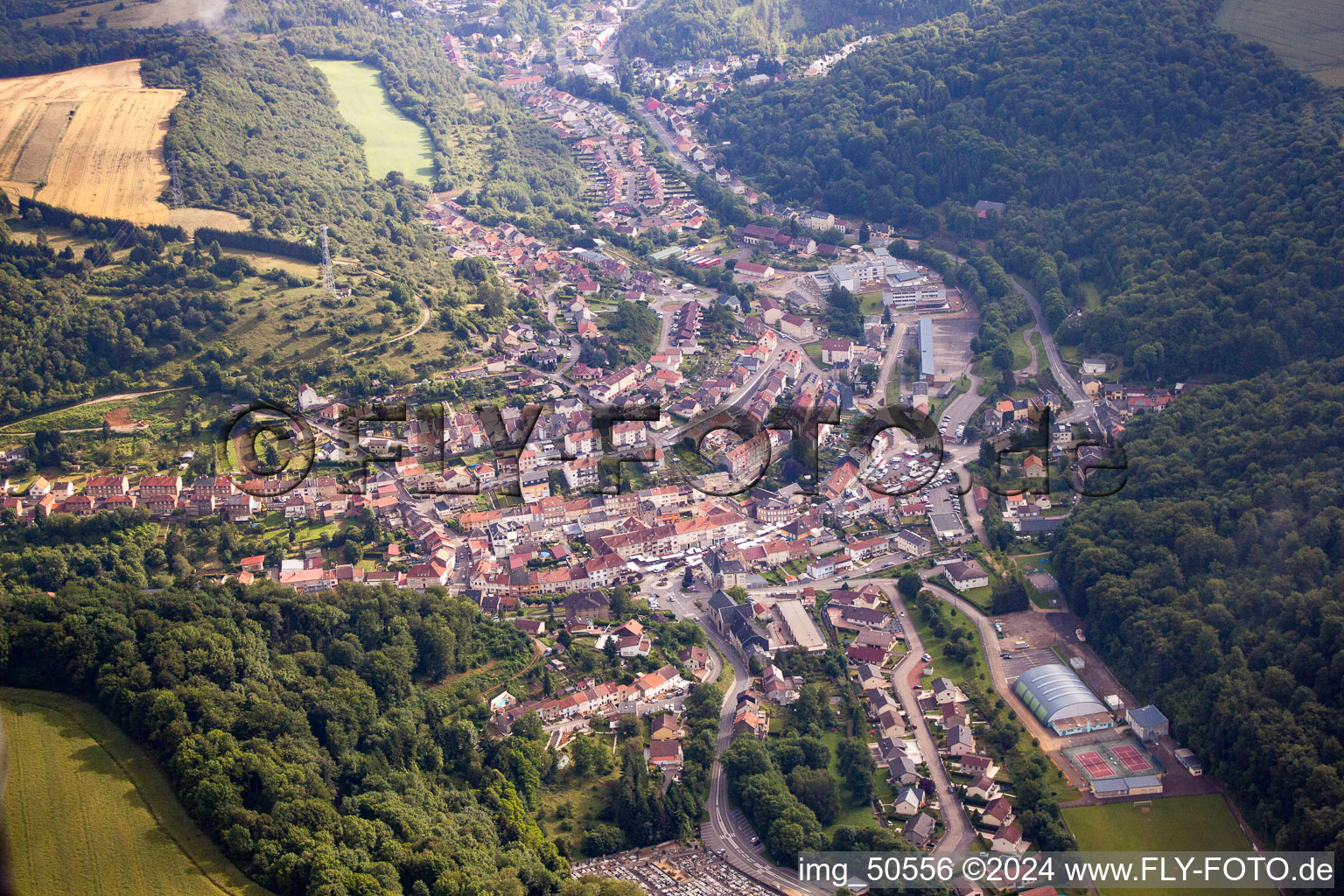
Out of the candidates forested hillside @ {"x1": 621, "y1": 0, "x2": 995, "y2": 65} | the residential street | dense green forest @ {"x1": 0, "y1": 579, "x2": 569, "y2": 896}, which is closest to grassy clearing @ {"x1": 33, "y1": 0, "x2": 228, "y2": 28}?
forested hillside @ {"x1": 621, "y1": 0, "x2": 995, "y2": 65}

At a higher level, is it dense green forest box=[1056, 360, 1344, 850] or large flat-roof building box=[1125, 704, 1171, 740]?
dense green forest box=[1056, 360, 1344, 850]

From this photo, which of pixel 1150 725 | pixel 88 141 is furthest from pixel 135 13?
pixel 1150 725

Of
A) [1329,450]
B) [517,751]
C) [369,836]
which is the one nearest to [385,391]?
[517,751]

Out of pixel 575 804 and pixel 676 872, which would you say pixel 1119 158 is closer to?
pixel 575 804

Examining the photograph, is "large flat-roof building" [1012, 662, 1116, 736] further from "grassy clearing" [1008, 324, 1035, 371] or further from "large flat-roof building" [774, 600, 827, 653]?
"grassy clearing" [1008, 324, 1035, 371]

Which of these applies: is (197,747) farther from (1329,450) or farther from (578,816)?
(1329,450)

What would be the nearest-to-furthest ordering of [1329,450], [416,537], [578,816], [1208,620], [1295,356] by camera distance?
[578,816]
[1208,620]
[1329,450]
[416,537]
[1295,356]

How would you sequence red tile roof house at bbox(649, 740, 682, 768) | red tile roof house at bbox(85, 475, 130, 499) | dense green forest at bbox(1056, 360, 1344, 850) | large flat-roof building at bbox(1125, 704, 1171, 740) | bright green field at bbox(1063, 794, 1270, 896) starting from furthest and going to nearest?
red tile roof house at bbox(85, 475, 130, 499), large flat-roof building at bbox(1125, 704, 1171, 740), red tile roof house at bbox(649, 740, 682, 768), dense green forest at bbox(1056, 360, 1344, 850), bright green field at bbox(1063, 794, 1270, 896)
